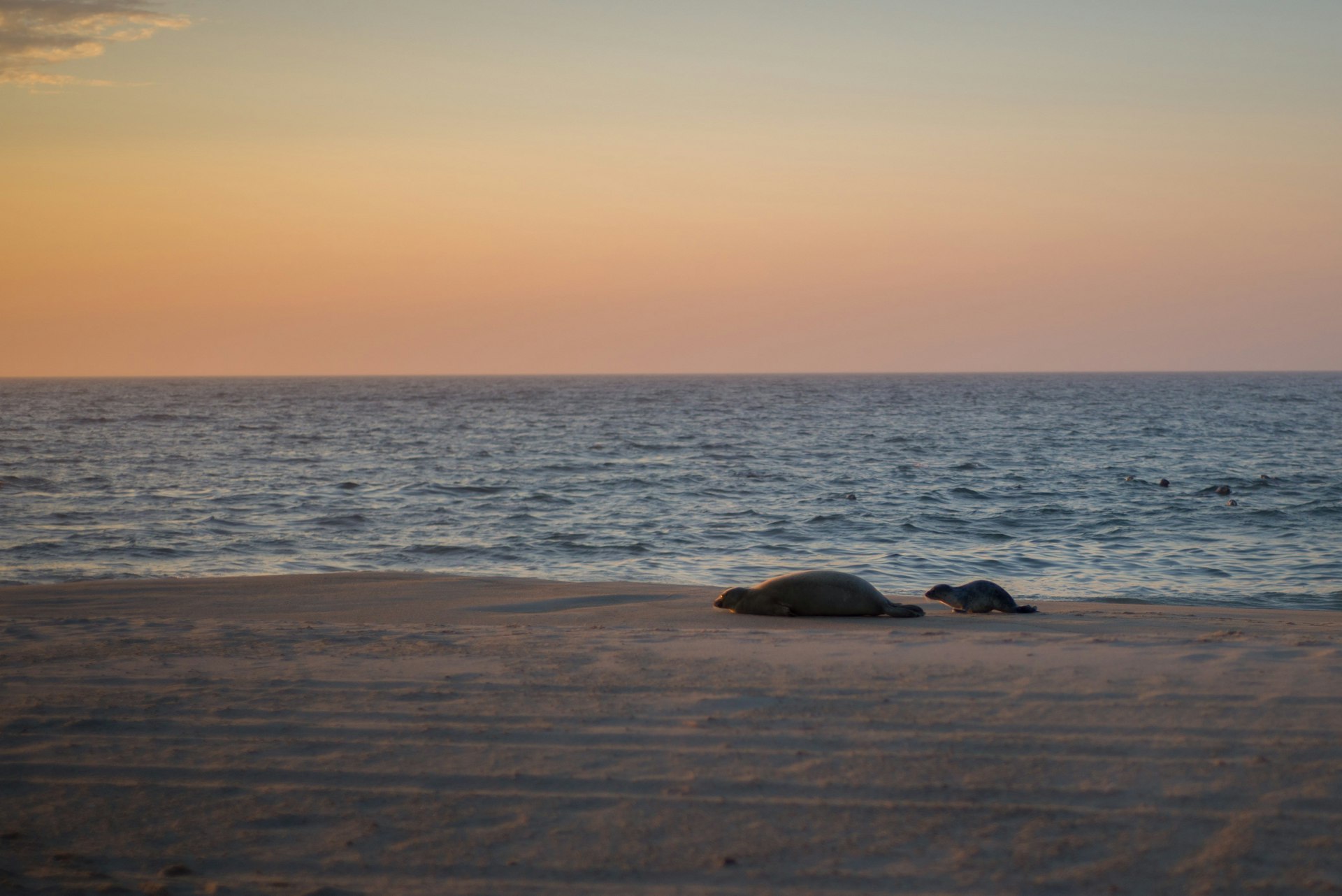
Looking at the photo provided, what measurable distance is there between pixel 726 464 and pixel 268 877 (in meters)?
25.6

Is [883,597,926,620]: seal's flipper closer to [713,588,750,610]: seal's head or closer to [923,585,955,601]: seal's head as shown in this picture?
[923,585,955,601]: seal's head

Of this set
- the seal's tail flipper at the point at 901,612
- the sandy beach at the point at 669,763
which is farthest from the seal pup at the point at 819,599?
the sandy beach at the point at 669,763

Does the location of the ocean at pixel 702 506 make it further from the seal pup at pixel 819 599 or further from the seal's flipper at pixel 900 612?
the seal pup at pixel 819 599

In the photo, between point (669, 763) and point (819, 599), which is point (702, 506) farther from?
point (669, 763)

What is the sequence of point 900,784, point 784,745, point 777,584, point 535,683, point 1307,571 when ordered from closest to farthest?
1. point 900,784
2. point 784,745
3. point 535,683
4. point 777,584
5. point 1307,571

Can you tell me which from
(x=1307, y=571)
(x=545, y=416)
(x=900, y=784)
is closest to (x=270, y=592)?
(x=900, y=784)

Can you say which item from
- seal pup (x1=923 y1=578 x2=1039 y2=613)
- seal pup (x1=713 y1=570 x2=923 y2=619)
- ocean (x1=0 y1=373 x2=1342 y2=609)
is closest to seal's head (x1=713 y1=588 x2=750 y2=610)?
seal pup (x1=713 y1=570 x2=923 y2=619)

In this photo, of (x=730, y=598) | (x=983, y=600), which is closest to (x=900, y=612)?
(x=983, y=600)

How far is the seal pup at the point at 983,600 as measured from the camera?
936 cm

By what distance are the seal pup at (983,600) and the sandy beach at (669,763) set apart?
7.33ft

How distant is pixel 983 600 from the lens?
9.39 metres

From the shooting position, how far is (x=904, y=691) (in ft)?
17.8

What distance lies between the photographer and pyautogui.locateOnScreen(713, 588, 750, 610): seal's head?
9219mm

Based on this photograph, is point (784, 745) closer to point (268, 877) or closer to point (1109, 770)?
point (1109, 770)
